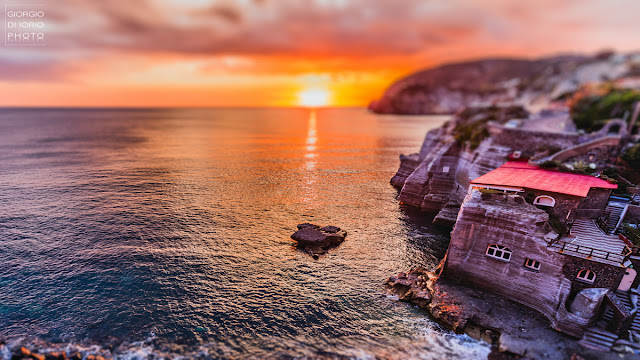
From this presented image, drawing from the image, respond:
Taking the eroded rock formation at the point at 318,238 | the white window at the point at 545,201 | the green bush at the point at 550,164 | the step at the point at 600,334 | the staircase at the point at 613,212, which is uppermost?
the green bush at the point at 550,164

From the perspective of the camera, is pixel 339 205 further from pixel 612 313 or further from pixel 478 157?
pixel 612 313

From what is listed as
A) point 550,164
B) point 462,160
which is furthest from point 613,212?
point 462,160

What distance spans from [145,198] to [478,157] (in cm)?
6557

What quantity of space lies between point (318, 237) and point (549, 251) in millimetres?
27142

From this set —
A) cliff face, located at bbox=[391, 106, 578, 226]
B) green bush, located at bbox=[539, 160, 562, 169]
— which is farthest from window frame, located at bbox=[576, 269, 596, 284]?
cliff face, located at bbox=[391, 106, 578, 226]

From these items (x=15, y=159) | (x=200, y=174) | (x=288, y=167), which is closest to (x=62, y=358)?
(x=200, y=174)

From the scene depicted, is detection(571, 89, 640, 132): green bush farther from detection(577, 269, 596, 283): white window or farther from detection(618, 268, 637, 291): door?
detection(577, 269, 596, 283): white window

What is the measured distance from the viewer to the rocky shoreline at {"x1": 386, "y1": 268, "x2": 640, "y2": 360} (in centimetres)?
2439

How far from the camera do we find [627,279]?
26.1 metres

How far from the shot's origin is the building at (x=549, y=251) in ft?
84.4

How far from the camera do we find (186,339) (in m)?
27.0

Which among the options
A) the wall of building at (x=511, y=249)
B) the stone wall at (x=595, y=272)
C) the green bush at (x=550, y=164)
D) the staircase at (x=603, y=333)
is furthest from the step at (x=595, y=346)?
the green bush at (x=550, y=164)

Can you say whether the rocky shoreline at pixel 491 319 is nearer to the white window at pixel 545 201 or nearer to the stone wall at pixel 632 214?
the white window at pixel 545 201

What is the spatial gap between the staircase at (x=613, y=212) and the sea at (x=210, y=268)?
18.7 meters
